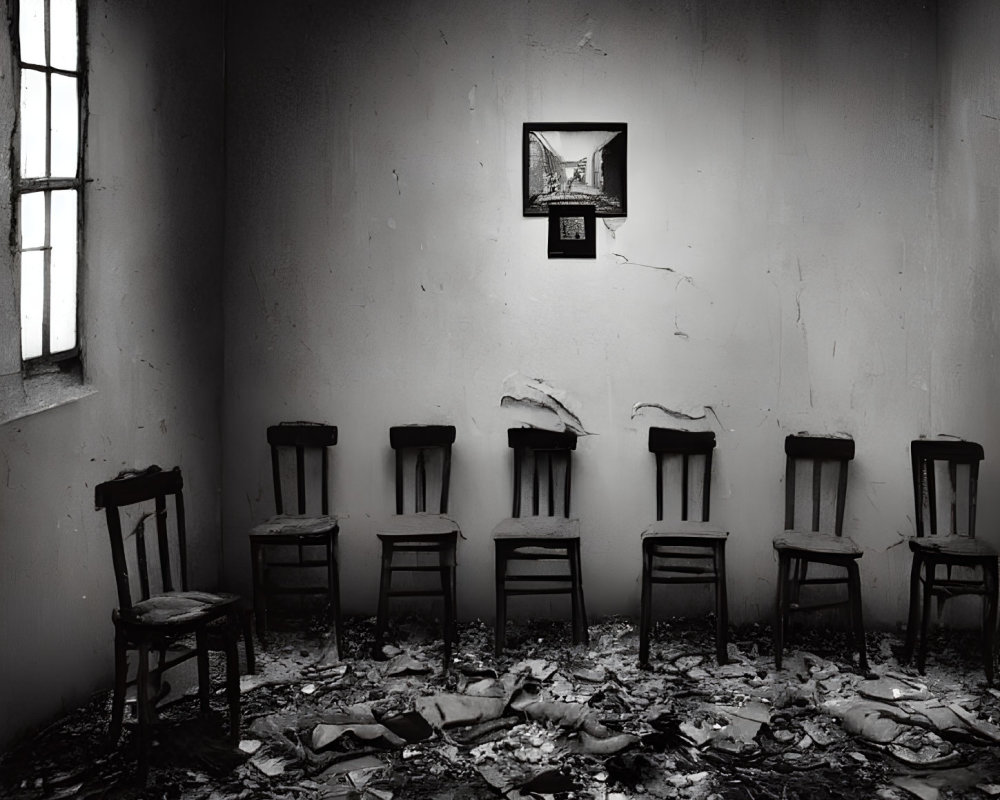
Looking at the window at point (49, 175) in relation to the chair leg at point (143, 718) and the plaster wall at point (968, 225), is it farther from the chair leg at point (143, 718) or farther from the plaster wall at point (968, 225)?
the plaster wall at point (968, 225)

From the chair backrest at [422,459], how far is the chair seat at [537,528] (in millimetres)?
355

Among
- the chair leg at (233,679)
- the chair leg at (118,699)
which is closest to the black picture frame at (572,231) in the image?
the chair leg at (233,679)

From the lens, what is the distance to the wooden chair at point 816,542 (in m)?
4.25

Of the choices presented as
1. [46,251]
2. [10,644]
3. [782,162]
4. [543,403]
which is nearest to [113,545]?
[10,644]

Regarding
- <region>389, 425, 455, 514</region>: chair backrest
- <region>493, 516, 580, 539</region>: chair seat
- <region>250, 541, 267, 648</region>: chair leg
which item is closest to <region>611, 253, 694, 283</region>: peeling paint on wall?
<region>389, 425, 455, 514</region>: chair backrest

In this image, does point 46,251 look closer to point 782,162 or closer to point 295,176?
point 295,176

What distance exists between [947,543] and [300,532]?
2.65 m

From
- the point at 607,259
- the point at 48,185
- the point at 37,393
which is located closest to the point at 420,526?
the point at 607,259

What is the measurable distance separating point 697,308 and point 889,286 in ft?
2.82

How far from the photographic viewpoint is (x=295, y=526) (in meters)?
4.42

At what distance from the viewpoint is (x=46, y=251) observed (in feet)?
11.9

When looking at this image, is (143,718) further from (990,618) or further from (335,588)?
(990,618)

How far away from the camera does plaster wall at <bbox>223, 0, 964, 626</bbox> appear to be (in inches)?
184

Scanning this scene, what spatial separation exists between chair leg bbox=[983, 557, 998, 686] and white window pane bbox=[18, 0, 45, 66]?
3937 millimetres
